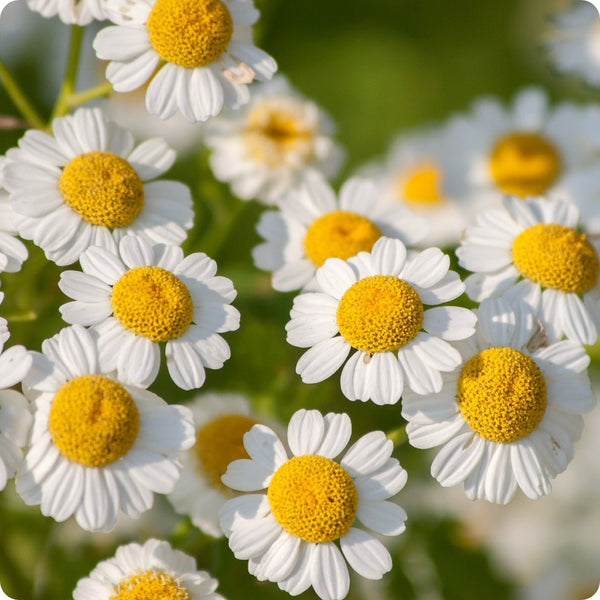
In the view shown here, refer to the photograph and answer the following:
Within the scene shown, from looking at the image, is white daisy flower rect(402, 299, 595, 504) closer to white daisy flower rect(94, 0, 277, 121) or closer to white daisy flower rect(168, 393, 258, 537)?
white daisy flower rect(168, 393, 258, 537)

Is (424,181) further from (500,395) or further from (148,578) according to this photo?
(148,578)

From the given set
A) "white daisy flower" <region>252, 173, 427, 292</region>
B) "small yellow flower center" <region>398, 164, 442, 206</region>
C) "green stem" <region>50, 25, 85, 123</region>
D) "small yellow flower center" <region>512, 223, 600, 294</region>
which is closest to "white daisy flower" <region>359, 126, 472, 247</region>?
"small yellow flower center" <region>398, 164, 442, 206</region>

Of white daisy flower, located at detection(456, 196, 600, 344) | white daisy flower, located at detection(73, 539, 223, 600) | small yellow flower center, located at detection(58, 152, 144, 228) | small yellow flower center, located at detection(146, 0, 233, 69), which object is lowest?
white daisy flower, located at detection(73, 539, 223, 600)

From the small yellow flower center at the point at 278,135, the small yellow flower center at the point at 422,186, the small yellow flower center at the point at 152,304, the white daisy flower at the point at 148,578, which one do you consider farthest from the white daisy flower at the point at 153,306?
the small yellow flower center at the point at 422,186

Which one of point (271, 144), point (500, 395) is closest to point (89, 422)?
point (500, 395)

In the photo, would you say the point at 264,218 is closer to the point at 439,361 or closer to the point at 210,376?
the point at 210,376

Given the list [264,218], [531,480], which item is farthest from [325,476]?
[264,218]
